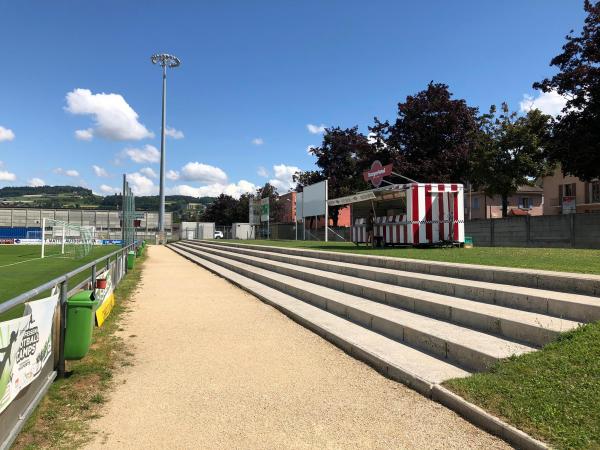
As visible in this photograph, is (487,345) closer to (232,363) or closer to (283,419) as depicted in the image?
(283,419)

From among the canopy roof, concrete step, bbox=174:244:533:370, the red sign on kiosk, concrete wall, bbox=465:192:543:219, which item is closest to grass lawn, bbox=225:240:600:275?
concrete step, bbox=174:244:533:370

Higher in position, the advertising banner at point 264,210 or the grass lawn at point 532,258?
the advertising banner at point 264,210

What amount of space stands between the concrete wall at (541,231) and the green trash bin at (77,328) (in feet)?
65.4

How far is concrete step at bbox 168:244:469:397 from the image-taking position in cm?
443

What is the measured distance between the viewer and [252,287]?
39.2ft

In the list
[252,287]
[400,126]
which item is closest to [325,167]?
[400,126]

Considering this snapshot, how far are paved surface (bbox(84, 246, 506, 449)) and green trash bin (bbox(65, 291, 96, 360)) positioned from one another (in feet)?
1.92

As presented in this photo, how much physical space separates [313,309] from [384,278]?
1.62m

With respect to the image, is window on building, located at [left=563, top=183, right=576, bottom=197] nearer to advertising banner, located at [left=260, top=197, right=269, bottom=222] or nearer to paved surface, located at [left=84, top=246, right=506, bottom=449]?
advertising banner, located at [left=260, top=197, right=269, bottom=222]

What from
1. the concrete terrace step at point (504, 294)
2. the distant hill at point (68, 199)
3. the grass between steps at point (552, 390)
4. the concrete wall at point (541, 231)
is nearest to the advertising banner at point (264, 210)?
A: the concrete wall at point (541, 231)

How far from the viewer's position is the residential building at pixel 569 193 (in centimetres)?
4748

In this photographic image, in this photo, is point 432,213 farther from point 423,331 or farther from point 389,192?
point 423,331

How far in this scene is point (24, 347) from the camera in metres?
3.42

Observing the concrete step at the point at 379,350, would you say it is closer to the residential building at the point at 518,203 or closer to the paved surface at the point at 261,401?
the paved surface at the point at 261,401
